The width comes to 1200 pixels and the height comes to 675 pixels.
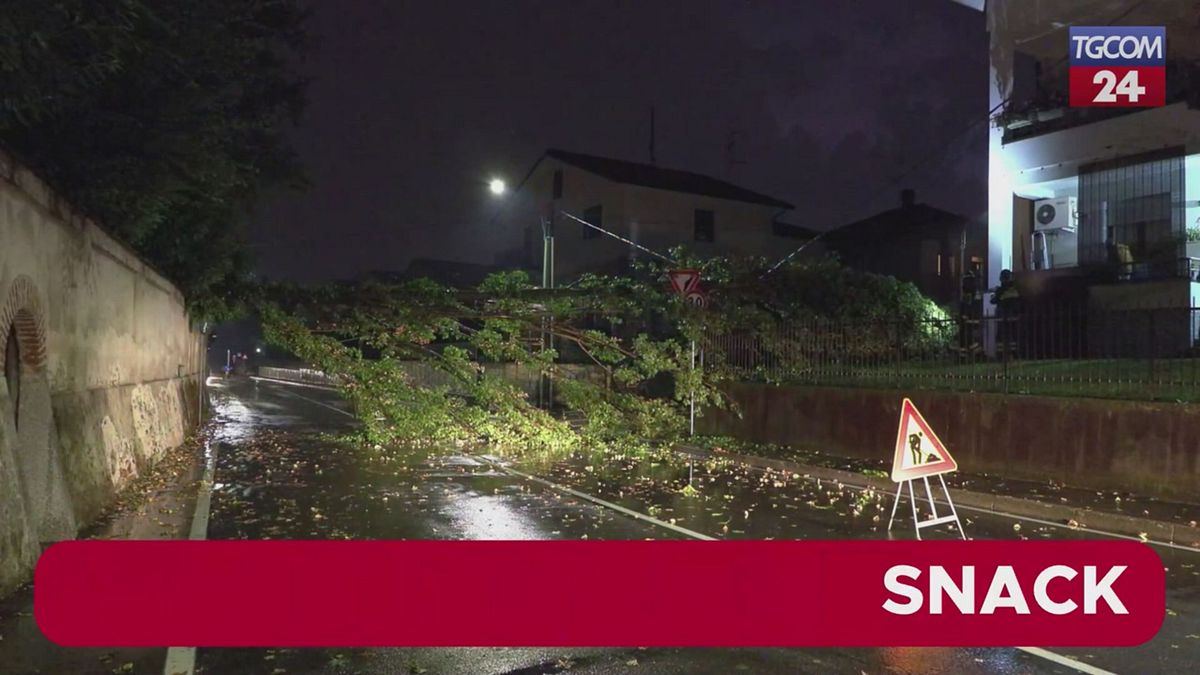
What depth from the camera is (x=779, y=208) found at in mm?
39844

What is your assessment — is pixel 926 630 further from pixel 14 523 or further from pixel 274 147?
pixel 274 147

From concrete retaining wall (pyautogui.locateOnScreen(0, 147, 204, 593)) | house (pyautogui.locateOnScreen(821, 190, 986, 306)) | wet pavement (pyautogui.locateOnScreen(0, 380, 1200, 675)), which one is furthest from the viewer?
house (pyautogui.locateOnScreen(821, 190, 986, 306))

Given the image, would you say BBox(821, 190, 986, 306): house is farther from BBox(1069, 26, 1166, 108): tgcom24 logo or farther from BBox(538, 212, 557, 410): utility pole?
BBox(538, 212, 557, 410): utility pole

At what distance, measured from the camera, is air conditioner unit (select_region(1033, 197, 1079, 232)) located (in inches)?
876

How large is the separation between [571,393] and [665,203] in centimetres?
2129

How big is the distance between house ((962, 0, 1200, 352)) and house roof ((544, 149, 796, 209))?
15.1 meters

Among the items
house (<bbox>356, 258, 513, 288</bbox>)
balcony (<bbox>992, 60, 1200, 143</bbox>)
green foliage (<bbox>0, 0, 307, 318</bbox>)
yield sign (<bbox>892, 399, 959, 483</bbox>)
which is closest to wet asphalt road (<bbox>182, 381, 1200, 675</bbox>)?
yield sign (<bbox>892, 399, 959, 483</bbox>)

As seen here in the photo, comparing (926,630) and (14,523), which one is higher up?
(14,523)

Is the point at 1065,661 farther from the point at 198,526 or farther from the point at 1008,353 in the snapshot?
the point at 1008,353

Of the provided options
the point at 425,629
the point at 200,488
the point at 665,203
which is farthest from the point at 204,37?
the point at 665,203

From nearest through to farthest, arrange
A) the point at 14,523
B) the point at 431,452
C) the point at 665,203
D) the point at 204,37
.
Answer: the point at 14,523 < the point at 204,37 < the point at 431,452 < the point at 665,203

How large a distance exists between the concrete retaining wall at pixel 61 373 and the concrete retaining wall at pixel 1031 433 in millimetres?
11173

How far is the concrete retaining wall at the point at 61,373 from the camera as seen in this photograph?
6664 mm

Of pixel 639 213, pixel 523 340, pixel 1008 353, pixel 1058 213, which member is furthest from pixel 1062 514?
pixel 639 213
